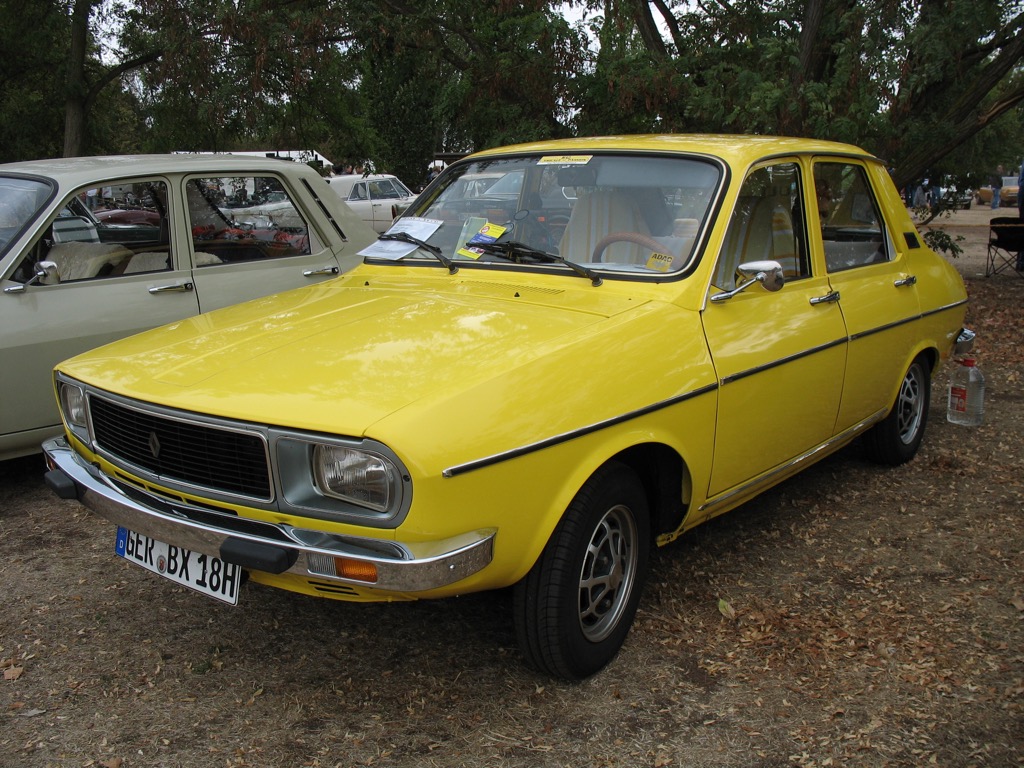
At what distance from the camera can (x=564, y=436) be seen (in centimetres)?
276

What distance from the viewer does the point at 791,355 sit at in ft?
12.3

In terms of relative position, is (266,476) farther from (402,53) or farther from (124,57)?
(124,57)

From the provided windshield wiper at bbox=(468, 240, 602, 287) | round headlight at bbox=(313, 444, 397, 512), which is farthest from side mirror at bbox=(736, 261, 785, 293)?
round headlight at bbox=(313, 444, 397, 512)

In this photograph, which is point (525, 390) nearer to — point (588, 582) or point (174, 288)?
point (588, 582)

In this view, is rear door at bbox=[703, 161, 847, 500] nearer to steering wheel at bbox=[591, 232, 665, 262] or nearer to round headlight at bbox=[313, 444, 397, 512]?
steering wheel at bbox=[591, 232, 665, 262]

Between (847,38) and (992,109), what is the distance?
247 cm

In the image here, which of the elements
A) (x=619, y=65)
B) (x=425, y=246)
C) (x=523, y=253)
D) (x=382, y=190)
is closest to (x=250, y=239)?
(x=425, y=246)

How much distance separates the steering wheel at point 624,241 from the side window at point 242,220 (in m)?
2.73

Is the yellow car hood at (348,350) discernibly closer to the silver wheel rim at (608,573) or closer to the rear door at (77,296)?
the silver wheel rim at (608,573)

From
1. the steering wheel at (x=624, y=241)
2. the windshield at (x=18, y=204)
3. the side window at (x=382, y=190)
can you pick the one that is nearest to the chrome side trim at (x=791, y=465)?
the steering wheel at (x=624, y=241)

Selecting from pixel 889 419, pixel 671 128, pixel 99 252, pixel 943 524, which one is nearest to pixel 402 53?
pixel 671 128

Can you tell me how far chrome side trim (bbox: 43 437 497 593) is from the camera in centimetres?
249

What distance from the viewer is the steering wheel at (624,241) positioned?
3.66 m

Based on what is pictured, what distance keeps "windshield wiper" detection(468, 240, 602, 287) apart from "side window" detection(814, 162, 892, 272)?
1373 mm
